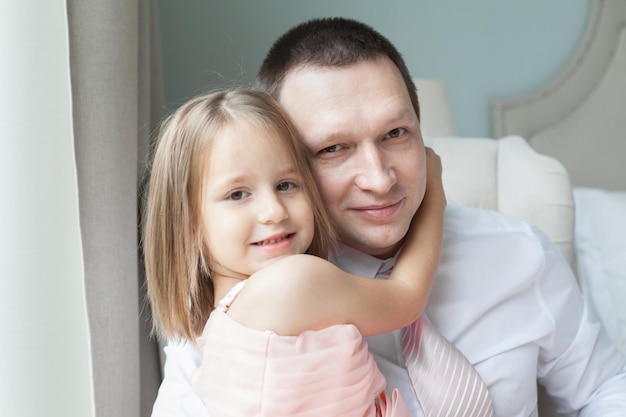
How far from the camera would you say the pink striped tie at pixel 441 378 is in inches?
42.9

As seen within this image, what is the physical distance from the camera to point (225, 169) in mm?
1005

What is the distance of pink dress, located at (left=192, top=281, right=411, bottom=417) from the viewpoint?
0.82 meters

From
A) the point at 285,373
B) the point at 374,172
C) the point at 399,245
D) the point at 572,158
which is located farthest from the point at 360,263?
the point at 572,158

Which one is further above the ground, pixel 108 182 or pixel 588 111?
pixel 108 182

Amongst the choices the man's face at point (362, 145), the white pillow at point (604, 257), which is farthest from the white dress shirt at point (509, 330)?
the white pillow at point (604, 257)

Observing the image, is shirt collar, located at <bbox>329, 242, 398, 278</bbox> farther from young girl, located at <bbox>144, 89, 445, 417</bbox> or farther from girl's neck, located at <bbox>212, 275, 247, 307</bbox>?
girl's neck, located at <bbox>212, 275, 247, 307</bbox>

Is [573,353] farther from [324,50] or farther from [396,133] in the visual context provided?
[324,50]

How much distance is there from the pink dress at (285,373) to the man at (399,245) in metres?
0.28

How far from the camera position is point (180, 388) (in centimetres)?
121

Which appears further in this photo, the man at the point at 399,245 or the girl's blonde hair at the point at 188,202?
the man at the point at 399,245

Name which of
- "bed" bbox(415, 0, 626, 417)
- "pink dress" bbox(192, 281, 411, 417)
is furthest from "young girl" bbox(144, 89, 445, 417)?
"bed" bbox(415, 0, 626, 417)

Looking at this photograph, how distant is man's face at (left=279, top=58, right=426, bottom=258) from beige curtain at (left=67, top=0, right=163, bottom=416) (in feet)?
1.26

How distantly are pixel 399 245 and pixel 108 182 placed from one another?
0.57 meters

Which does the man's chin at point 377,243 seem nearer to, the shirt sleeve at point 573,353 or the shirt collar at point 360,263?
the shirt collar at point 360,263
